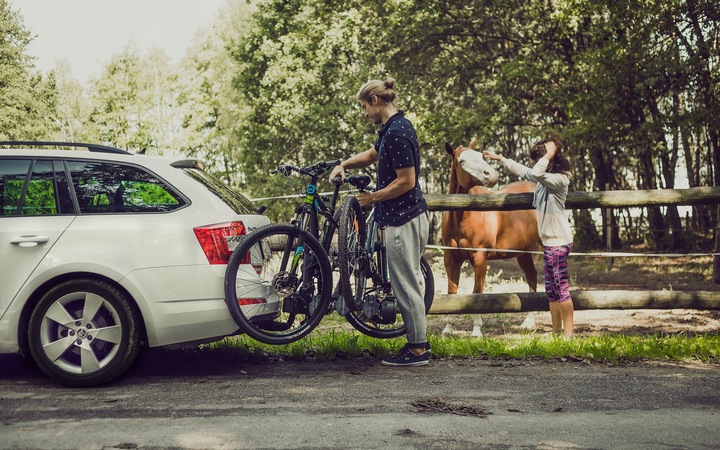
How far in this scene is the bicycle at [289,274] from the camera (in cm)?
613

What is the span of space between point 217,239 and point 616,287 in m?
11.9

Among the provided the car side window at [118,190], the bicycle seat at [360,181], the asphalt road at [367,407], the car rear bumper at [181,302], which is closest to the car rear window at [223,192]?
the car side window at [118,190]

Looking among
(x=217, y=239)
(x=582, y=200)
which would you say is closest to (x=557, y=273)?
(x=582, y=200)

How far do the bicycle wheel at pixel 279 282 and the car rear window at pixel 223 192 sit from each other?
35 centimetres

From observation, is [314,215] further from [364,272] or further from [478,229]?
[478,229]

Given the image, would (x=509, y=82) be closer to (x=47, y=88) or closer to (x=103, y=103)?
(x=47, y=88)

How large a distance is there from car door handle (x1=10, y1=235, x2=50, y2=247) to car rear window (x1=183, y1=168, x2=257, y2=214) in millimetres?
1171

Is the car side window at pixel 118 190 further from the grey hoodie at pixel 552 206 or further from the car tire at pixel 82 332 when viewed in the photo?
the grey hoodie at pixel 552 206

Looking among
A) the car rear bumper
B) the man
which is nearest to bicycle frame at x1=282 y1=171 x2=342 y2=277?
the man

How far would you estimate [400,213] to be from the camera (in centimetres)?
663

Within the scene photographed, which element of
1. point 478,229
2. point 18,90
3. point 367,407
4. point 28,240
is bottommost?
point 367,407

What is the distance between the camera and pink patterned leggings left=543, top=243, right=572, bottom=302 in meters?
7.75

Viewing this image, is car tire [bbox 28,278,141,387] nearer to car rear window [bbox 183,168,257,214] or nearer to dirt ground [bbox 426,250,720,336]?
car rear window [bbox 183,168,257,214]

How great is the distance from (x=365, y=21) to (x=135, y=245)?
78.2ft
